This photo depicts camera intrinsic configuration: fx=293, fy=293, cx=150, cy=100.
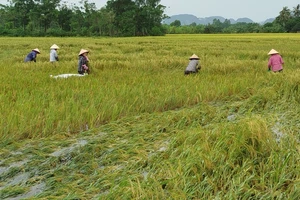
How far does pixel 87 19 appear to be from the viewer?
5162 centimetres

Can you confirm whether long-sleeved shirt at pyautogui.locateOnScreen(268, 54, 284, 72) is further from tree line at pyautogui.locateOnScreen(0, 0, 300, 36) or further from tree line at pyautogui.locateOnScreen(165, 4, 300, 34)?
tree line at pyautogui.locateOnScreen(165, 4, 300, 34)

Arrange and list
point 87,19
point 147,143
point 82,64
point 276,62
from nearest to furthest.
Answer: point 147,143, point 82,64, point 276,62, point 87,19

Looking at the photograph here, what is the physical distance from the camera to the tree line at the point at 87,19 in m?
48.7

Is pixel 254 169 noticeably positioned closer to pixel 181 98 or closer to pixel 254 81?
pixel 181 98

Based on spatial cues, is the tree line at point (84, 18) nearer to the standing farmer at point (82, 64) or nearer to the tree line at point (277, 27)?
the tree line at point (277, 27)

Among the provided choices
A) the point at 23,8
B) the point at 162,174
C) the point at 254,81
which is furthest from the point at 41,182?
the point at 23,8

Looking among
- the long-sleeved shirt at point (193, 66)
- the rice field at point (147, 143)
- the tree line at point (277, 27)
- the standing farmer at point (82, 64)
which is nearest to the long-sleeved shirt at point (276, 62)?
the long-sleeved shirt at point (193, 66)

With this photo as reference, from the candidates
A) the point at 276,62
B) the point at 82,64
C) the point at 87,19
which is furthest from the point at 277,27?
the point at 82,64

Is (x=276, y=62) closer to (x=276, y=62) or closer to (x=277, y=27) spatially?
(x=276, y=62)

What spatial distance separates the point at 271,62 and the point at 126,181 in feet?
21.8

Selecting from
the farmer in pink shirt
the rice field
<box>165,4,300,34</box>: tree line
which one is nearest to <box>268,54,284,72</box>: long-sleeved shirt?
the farmer in pink shirt

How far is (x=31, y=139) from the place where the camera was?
10.8ft

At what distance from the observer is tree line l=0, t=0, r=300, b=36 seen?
4866 cm

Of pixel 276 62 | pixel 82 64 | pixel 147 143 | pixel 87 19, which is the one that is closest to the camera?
pixel 147 143
